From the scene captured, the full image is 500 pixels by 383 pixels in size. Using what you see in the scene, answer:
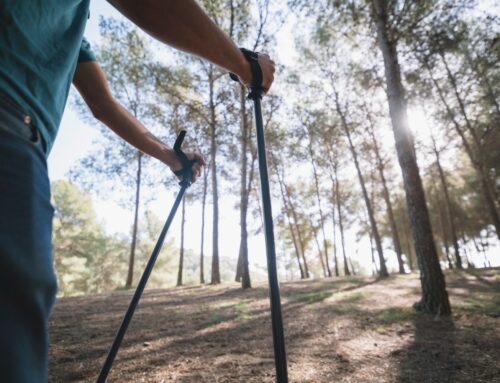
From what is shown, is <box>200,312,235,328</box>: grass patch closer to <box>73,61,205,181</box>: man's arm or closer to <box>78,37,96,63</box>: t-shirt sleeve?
<box>73,61,205,181</box>: man's arm

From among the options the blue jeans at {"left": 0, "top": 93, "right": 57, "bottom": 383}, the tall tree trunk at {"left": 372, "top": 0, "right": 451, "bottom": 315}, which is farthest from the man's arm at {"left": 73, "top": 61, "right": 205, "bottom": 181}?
the tall tree trunk at {"left": 372, "top": 0, "right": 451, "bottom": 315}

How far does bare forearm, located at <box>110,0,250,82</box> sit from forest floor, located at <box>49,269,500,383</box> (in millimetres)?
3000

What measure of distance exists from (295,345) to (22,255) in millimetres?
4171

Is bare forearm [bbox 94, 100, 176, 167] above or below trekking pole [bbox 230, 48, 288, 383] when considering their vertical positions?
above

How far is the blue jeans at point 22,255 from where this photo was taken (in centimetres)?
47

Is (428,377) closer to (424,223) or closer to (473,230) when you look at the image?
(424,223)

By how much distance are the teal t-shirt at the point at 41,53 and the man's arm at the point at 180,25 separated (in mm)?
151

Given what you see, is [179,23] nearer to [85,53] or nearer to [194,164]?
[85,53]

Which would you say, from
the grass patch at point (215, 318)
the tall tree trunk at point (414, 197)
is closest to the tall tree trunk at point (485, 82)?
the tall tree trunk at point (414, 197)

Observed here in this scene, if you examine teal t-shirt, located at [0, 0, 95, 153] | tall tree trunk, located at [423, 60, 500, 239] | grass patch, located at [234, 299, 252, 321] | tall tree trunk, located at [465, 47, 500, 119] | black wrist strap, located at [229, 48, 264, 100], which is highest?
tall tree trunk, located at [465, 47, 500, 119]

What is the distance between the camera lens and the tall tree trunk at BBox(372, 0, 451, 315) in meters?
5.58

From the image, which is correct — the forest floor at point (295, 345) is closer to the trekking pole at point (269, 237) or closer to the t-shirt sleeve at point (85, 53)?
the trekking pole at point (269, 237)

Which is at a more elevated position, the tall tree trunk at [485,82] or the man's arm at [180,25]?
the tall tree trunk at [485,82]

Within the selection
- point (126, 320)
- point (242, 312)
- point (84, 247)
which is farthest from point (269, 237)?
point (84, 247)
